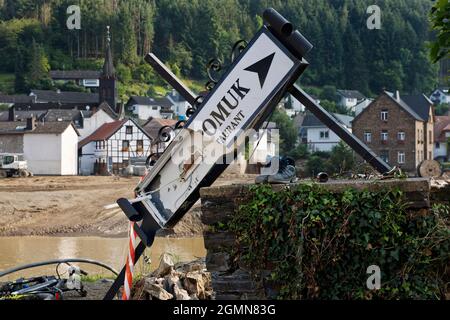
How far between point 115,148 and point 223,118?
2492 inches

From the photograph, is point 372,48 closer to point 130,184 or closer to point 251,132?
point 130,184

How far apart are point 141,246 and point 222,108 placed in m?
1.43

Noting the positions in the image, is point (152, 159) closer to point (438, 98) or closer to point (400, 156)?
point (400, 156)

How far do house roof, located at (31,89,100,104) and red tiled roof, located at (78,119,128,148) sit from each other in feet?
134

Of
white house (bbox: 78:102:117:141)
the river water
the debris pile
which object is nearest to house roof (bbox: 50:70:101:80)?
white house (bbox: 78:102:117:141)

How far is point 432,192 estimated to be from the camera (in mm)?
5863

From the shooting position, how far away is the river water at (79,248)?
24.1m

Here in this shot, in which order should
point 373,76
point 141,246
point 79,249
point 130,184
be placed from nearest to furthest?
point 141,246, point 79,249, point 130,184, point 373,76

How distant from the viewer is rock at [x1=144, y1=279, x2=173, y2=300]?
6.69m

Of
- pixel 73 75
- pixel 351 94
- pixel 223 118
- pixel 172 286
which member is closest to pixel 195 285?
pixel 172 286

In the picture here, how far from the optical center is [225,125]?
590 cm

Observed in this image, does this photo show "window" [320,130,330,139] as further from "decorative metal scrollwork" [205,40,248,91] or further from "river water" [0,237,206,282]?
"decorative metal scrollwork" [205,40,248,91]

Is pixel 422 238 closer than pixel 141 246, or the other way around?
pixel 422 238
